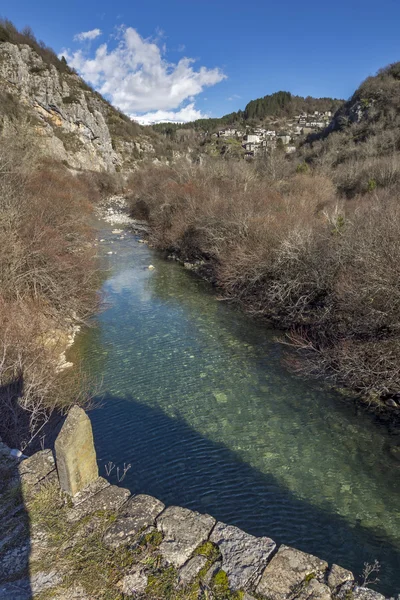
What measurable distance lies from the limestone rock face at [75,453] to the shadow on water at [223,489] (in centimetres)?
305

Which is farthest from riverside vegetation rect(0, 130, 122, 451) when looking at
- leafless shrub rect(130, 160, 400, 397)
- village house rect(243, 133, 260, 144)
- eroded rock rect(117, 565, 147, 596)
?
village house rect(243, 133, 260, 144)

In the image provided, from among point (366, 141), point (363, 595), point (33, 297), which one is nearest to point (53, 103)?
point (366, 141)

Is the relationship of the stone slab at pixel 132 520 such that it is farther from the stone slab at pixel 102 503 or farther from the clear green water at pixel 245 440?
the clear green water at pixel 245 440

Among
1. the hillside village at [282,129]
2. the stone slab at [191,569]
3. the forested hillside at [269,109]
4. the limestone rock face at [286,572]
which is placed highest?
the forested hillside at [269,109]

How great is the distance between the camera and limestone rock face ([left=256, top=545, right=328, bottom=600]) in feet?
11.5

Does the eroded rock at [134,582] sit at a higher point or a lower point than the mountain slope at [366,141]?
lower

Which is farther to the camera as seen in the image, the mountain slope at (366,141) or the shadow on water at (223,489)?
the mountain slope at (366,141)

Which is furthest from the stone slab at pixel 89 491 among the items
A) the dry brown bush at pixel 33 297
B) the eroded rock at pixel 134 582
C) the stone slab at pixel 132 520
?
the dry brown bush at pixel 33 297

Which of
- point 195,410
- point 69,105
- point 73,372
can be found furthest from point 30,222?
point 69,105

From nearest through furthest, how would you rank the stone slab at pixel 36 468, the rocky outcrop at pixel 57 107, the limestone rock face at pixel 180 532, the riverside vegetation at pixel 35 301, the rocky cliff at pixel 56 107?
1. the limestone rock face at pixel 180 532
2. the stone slab at pixel 36 468
3. the riverside vegetation at pixel 35 301
4. the rocky cliff at pixel 56 107
5. the rocky outcrop at pixel 57 107

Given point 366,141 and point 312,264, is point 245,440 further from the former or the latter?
point 366,141

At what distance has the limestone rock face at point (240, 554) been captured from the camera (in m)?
3.66

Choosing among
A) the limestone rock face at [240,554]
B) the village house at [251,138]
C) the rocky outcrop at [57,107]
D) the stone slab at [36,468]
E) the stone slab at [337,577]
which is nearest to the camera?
the stone slab at [337,577]

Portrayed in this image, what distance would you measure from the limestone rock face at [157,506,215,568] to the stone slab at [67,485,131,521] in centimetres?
58
